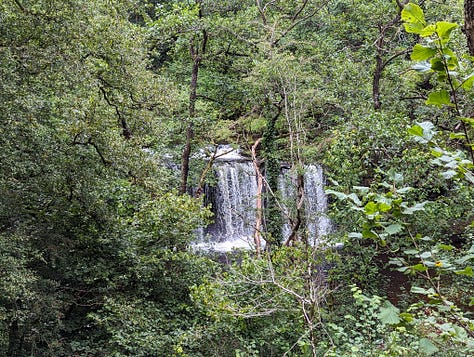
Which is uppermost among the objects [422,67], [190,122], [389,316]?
[190,122]

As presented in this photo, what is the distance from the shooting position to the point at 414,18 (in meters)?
1.39

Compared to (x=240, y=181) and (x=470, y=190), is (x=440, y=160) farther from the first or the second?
(x=240, y=181)

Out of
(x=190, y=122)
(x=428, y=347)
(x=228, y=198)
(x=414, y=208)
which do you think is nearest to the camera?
(x=414, y=208)

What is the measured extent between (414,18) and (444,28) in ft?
0.31

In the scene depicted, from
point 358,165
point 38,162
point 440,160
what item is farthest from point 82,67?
point 440,160

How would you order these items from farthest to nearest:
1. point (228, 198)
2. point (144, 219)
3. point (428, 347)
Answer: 1. point (228, 198)
2. point (144, 219)
3. point (428, 347)

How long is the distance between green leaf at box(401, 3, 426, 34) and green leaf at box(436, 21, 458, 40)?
48 millimetres

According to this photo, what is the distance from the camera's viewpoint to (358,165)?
29.4 feet

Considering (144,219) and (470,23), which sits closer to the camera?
(470,23)

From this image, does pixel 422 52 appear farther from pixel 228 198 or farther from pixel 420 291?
pixel 228 198

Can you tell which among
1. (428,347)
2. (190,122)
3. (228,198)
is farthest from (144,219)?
(428,347)

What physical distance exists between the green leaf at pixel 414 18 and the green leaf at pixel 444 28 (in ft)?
0.16

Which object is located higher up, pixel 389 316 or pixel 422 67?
pixel 422 67

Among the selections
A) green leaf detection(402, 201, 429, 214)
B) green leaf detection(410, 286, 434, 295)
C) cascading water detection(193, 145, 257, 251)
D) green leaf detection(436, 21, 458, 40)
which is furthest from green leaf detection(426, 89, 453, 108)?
cascading water detection(193, 145, 257, 251)
